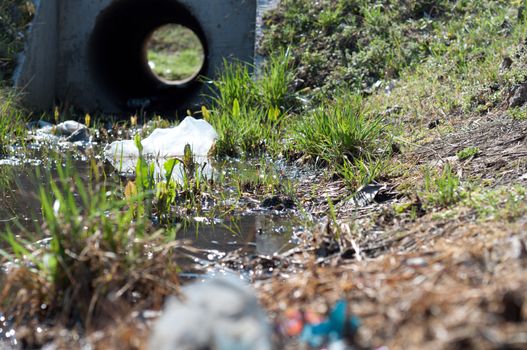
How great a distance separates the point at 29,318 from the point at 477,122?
3642 millimetres

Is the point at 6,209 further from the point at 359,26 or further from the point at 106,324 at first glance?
the point at 359,26

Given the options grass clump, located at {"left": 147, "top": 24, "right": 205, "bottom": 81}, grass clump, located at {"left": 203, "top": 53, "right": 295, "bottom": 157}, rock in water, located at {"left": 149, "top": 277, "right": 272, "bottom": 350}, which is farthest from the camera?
grass clump, located at {"left": 147, "top": 24, "right": 205, "bottom": 81}

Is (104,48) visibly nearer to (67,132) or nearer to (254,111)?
(67,132)

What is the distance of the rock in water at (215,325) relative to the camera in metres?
1.93

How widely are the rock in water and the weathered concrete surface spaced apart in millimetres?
6283

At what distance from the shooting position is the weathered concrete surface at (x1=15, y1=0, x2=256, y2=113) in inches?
347

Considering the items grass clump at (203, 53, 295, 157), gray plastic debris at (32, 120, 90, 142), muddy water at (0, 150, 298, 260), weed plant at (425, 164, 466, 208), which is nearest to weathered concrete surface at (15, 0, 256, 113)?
gray plastic debris at (32, 120, 90, 142)

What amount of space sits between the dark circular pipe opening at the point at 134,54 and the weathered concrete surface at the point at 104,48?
0.01 metres

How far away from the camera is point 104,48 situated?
9.98 meters

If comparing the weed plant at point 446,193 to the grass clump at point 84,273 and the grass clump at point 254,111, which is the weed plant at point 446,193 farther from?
the grass clump at point 254,111

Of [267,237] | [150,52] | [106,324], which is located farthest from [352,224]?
[150,52]

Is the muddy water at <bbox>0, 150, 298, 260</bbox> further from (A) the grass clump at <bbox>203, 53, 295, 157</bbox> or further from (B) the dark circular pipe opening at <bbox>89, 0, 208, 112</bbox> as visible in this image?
(B) the dark circular pipe opening at <bbox>89, 0, 208, 112</bbox>

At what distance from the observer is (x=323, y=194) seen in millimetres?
4809

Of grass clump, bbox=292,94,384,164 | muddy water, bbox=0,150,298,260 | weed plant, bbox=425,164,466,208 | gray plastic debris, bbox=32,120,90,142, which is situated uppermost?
weed plant, bbox=425,164,466,208
